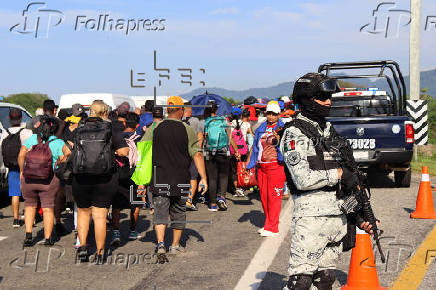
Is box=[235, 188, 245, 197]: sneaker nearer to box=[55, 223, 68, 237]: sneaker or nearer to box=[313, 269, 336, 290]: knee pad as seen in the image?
box=[55, 223, 68, 237]: sneaker

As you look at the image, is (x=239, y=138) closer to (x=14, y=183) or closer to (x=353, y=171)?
(x=14, y=183)

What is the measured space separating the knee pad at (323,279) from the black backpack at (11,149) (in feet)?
20.9

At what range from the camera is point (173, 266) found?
6.54 metres

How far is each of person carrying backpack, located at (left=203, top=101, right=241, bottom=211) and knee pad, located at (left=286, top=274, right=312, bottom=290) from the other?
6.48 m

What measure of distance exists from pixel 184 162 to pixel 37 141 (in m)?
2.18

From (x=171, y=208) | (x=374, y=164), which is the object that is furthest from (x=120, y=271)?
(x=374, y=164)

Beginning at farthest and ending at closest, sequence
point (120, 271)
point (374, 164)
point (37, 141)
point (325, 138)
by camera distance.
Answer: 1. point (374, 164)
2. point (37, 141)
3. point (120, 271)
4. point (325, 138)

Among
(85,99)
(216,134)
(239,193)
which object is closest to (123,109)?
(216,134)

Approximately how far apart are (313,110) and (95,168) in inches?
128

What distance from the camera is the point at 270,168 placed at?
27.2ft

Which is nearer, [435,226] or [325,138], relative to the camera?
[325,138]

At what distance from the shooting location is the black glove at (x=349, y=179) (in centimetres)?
377

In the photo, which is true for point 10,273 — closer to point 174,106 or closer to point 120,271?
point 120,271

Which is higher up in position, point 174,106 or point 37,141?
point 174,106
